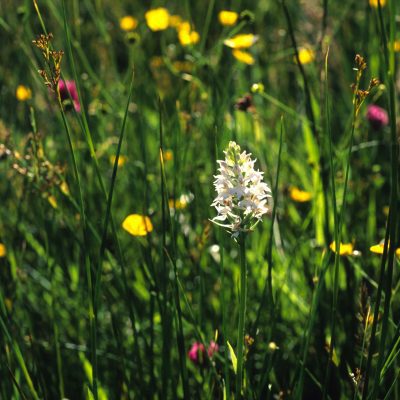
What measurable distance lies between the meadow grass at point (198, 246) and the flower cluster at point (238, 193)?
5 centimetres

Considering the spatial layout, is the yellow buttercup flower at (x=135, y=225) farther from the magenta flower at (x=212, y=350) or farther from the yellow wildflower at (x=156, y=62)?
the yellow wildflower at (x=156, y=62)

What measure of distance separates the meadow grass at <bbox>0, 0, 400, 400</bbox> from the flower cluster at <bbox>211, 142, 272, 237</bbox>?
0.17ft

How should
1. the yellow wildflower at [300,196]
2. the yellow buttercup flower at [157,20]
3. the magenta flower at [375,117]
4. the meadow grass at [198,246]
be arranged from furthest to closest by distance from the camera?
the yellow buttercup flower at [157,20] < the magenta flower at [375,117] < the yellow wildflower at [300,196] < the meadow grass at [198,246]

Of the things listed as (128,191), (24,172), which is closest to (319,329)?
(24,172)

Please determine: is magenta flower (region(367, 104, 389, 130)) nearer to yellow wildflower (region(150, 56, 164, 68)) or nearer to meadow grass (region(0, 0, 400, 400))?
meadow grass (region(0, 0, 400, 400))

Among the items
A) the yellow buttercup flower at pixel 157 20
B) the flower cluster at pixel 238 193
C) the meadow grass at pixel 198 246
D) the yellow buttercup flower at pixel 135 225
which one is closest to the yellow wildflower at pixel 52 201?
the meadow grass at pixel 198 246

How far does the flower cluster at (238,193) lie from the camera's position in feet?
3.22

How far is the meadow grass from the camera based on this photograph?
1.15 metres

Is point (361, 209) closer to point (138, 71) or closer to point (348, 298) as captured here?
point (348, 298)

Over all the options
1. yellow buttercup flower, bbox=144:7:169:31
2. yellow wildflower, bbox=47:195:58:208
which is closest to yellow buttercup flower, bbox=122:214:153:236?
yellow wildflower, bbox=47:195:58:208

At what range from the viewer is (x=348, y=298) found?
1600mm

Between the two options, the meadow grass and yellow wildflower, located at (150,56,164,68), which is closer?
the meadow grass

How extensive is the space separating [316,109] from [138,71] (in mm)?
1142

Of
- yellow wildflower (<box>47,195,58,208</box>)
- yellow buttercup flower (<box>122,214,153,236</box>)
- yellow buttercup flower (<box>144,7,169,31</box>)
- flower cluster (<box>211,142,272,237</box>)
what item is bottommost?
yellow buttercup flower (<box>122,214,153,236</box>)
